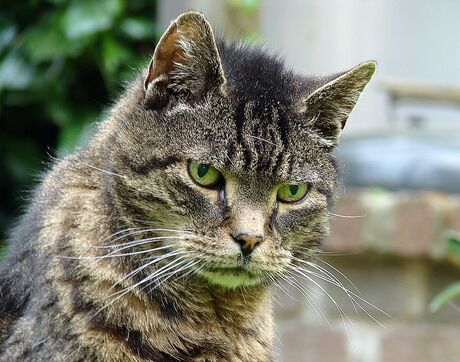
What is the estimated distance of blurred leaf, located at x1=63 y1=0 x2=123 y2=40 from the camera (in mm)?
5824

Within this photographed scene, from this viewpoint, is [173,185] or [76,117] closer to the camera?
[173,185]

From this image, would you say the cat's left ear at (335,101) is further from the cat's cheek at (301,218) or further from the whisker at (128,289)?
the whisker at (128,289)

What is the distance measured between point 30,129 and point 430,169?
2664 millimetres

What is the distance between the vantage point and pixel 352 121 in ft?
18.5

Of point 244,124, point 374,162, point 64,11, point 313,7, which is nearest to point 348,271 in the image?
point 374,162

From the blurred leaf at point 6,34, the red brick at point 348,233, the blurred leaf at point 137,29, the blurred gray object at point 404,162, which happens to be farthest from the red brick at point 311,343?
the blurred leaf at point 6,34

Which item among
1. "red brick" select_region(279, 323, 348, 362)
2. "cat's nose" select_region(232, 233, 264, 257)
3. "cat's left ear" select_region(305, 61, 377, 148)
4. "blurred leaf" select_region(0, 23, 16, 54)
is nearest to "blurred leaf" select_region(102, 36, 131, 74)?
"blurred leaf" select_region(0, 23, 16, 54)

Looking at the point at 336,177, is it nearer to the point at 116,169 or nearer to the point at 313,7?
the point at 116,169

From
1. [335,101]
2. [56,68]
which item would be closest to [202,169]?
[335,101]

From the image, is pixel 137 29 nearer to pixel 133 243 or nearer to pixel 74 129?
pixel 74 129

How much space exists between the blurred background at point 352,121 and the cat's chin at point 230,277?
3.06 ft

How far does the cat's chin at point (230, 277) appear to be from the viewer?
293 cm

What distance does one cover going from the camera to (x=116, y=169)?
117 inches

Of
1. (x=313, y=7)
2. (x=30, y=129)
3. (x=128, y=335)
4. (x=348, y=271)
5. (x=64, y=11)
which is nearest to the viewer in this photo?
(x=128, y=335)
